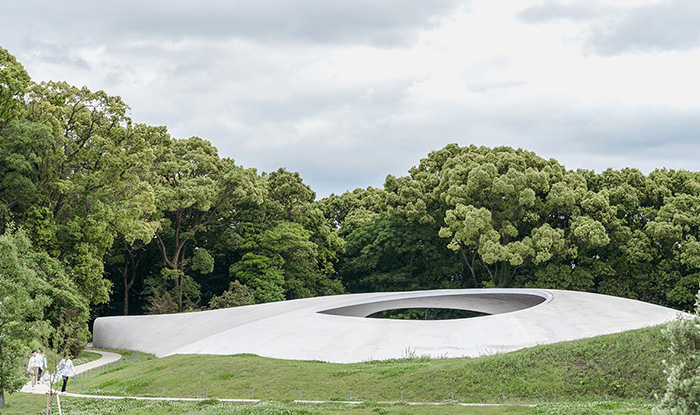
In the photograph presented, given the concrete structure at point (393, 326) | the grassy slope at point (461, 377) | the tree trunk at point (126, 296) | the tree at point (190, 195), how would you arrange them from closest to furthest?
the grassy slope at point (461, 377), the concrete structure at point (393, 326), the tree at point (190, 195), the tree trunk at point (126, 296)

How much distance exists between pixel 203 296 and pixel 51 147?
841 inches

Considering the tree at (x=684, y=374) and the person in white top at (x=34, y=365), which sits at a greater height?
the tree at (x=684, y=374)

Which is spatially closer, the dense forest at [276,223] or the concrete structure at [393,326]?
the concrete structure at [393,326]

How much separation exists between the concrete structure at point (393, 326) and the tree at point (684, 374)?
42.3ft

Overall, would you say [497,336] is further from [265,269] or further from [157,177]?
[157,177]

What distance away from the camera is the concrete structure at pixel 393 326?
74.7 ft

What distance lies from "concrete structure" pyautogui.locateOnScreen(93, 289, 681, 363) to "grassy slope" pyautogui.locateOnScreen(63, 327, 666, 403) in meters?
1.81

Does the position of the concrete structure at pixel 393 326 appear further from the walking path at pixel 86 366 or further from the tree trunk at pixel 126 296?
the tree trunk at pixel 126 296

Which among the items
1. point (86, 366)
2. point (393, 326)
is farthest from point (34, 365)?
point (393, 326)

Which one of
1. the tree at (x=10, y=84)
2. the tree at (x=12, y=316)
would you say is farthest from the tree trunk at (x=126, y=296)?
the tree at (x=12, y=316)

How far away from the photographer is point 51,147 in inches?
1220

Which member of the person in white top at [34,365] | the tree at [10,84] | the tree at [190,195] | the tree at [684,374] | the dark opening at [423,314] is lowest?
the dark opening at [423,314]

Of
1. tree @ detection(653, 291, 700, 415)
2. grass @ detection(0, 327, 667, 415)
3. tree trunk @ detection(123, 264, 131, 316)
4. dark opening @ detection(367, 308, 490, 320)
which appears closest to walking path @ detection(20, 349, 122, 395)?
grass @ detection(0, 327, 667, 415)

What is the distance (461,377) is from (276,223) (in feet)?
98.7
